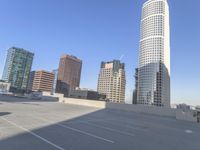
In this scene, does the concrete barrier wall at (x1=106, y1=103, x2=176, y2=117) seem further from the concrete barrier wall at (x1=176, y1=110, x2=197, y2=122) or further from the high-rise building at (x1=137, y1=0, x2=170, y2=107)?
the high-rise building at (x1=137, y1=0, x2=170, y2=107)

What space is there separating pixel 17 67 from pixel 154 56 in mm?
117620

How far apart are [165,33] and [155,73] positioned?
41.3 meters

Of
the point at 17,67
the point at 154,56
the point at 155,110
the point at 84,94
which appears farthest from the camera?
the point at 17,67

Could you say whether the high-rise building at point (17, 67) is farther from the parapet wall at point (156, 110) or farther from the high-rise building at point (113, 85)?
the parapet wall at point (156, 110)

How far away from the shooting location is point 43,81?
188 meters

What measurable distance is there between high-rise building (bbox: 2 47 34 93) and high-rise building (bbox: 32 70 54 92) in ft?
68.8

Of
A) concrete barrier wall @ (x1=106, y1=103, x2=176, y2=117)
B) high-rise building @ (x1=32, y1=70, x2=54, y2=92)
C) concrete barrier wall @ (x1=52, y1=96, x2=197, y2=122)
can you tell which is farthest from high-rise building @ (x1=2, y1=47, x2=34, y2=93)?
→ concrete barrier wall @ (x1=106, y1=103, x2=176, y2=117)

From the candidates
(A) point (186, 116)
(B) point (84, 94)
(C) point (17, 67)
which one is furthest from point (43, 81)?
(A) point (186, 116)

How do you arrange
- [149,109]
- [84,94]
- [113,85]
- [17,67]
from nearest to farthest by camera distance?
[149,109] → [84,94] → [17,67] → [113,85]

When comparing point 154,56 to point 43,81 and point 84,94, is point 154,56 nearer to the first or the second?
point 84,94

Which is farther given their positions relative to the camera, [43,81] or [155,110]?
[43,81]

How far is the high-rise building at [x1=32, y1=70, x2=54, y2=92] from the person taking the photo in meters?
Answer: 186

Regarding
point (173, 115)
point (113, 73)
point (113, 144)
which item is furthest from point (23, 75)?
point (113, 144)

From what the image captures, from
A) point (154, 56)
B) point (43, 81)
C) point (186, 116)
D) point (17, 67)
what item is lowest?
point (186, 116)
